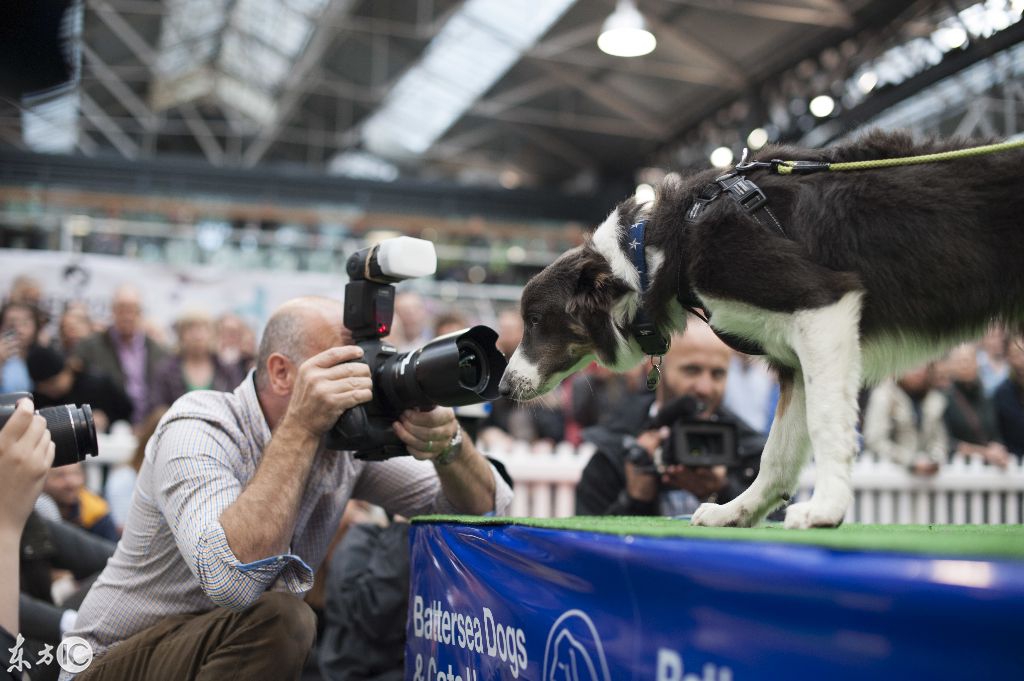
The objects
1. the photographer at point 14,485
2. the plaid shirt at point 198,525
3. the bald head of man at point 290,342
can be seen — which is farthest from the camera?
the bald head of man at point 290,342

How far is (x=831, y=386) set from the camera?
5.78 ft

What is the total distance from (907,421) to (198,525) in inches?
237

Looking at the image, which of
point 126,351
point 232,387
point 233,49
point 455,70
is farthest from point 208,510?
point 233,49

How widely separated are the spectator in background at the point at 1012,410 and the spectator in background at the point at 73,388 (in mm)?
6673

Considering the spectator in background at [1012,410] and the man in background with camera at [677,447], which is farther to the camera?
the spectator in background at [1012,410]

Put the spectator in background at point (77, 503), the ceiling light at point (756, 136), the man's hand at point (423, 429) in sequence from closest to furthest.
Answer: the man's hand at point (423, 429) → the spectator in background at point (77, 503) → the ceiling light at point (756, 136)

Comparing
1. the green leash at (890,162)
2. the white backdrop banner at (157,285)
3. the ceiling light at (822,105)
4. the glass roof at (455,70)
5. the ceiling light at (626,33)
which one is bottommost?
the green leash at (890,162)

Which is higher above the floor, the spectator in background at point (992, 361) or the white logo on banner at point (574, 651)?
the spectator in background at point (992, 361)

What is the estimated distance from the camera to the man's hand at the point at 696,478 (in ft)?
10.2

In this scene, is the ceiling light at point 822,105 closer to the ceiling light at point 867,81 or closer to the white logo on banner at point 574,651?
the ceiling light at point 867,81

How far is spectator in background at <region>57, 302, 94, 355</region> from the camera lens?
7031mm

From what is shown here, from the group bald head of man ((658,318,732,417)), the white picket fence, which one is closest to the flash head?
bald head of man ((658,318,732,417))

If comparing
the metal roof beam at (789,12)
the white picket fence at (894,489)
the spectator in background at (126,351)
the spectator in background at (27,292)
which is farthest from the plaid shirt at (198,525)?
the metal roof beam at (789,12)

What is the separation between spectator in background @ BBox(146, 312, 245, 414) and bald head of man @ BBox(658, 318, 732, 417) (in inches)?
147
